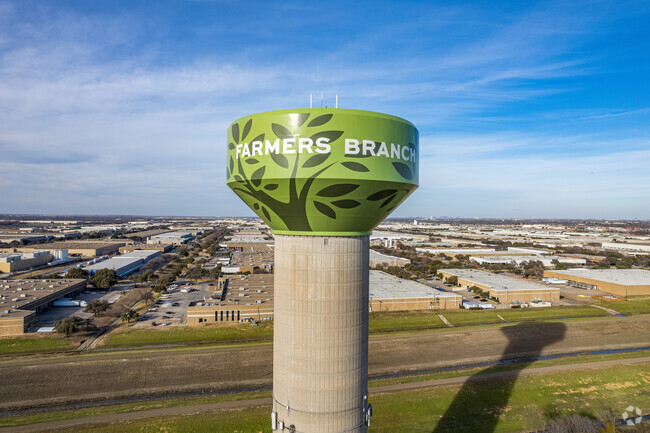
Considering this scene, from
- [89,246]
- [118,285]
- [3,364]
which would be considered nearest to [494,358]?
[3,364]

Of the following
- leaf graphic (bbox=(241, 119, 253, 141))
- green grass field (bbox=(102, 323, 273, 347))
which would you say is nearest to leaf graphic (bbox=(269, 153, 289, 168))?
leaf graphic (bbox=(241, 119, 253, 141))

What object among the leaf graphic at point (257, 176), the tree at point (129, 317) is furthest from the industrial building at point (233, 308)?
the leaf graphic at point (257, 176)

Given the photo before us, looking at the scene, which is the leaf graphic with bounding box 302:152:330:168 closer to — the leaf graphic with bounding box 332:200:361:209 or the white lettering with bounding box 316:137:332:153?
the white lettering with bounding box 316:137:332:153

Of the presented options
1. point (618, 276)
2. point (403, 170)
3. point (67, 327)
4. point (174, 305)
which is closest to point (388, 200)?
point (403, 170)

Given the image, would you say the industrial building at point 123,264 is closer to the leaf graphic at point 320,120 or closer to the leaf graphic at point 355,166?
the leaf graphic at point 320,120

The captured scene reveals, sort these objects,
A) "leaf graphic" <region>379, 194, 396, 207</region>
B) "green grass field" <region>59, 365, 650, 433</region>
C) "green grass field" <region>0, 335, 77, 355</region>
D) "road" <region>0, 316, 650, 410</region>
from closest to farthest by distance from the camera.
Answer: "leaf graphic" <region>379, 194, 396, 207</region> → "green grass field" <region>59, 365, 650, 433</region> → "road" <region>0, 316, 650, 410</region> → "green grass field" <region>0, 335, 77, 355</region>

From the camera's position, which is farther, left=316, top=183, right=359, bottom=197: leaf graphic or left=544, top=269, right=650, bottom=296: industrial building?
left=544, top=269, right=650, bottom=296: industrial building
